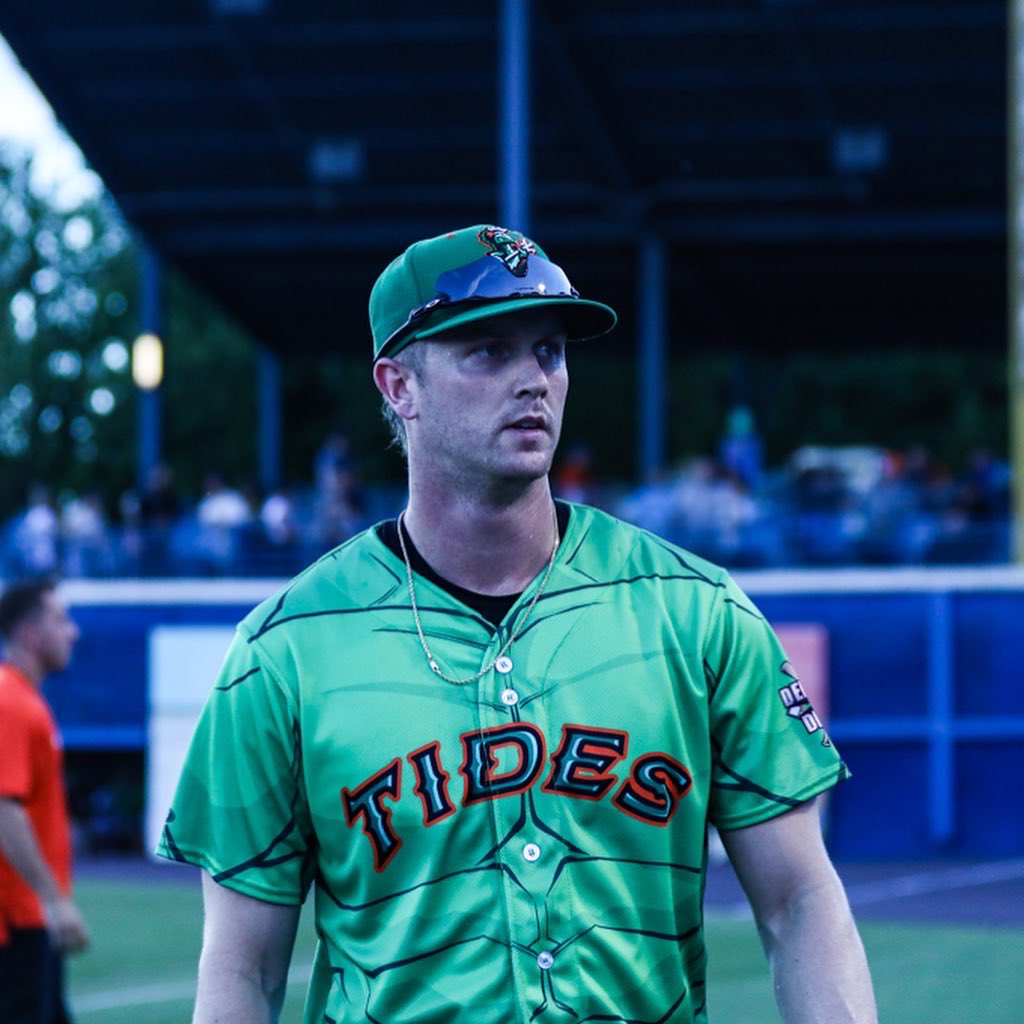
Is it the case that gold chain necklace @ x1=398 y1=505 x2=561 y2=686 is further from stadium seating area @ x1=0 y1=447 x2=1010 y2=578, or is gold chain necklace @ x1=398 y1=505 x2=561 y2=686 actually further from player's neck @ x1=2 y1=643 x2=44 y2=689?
stadium seating area @ x1=0 y1=447 x2=1010 y2=578

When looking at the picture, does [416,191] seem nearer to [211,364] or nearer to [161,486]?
[161,486]

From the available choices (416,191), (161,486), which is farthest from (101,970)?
(416,191)

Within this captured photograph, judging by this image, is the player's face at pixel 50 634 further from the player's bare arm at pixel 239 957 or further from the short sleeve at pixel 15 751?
the player's bare arm at pixel 239 957

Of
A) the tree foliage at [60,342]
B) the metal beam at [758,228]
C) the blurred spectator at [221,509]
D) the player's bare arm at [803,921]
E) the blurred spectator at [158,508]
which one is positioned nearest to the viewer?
the player's bare arm at [803,921]

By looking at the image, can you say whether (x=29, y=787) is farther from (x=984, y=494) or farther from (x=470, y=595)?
(x=984, y=494)

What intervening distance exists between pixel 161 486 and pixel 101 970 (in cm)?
1076

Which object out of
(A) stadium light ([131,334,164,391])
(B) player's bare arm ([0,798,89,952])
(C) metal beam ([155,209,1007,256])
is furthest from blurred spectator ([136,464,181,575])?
(B) player's bare arm ([0,798,89,952])

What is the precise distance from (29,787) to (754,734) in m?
4.18

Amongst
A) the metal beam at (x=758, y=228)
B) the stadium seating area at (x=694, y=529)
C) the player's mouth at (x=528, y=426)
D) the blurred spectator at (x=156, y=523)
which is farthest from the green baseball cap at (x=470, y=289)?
the metal beam at (x=758, y=228)

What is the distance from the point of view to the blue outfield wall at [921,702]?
1619cm

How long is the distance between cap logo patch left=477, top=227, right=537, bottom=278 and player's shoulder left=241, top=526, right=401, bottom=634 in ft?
1.72

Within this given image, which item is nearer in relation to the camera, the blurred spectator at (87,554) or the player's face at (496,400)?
the player's face at (496,400)

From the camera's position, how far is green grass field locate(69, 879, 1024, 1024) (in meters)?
9.75

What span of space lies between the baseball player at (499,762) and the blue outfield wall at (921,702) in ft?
43.4
